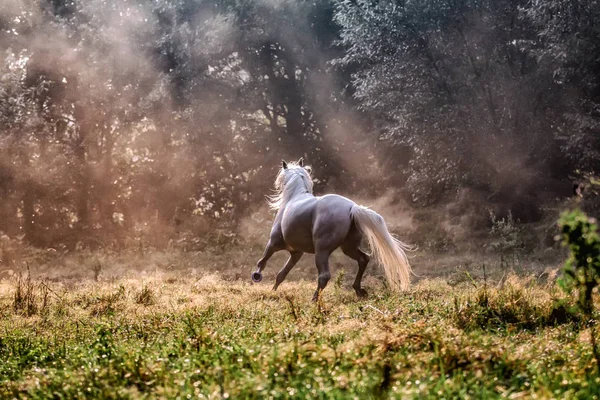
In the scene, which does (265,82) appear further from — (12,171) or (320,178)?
(12,171)

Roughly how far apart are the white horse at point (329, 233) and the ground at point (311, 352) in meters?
1.41

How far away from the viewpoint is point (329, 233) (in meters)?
9.91

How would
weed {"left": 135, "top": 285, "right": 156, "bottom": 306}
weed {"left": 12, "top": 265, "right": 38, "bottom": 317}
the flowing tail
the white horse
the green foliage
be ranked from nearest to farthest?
the green foliage, weed {"left": 12, "top": 265, "right": 38, "bottom": 317}, weed {"left": 135, "top": 285, "right": 156, "bottom": 306}, the flowing tail, the white horse

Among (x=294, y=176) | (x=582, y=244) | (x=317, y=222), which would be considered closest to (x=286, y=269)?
(x=317, y=222)

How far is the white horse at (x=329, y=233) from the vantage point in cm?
940

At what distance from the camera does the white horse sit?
9398 mm

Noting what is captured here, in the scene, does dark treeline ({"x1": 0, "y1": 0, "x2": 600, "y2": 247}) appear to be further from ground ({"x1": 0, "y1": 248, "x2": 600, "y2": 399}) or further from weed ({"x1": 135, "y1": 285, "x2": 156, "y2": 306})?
ground ({"x1": 0, "y1": 248, "x2": 600, "y2": 399})

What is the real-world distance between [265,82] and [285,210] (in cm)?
1440

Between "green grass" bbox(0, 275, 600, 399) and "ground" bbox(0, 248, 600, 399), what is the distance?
13mm

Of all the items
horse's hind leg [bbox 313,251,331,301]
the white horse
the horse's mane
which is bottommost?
horse's hind leg [bbox 313,251,331,301]

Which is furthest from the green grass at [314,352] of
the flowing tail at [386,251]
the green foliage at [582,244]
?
the flowing tail at [386,251]

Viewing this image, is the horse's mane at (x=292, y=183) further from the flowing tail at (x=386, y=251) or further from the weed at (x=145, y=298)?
the weed at (x=145, y=298)

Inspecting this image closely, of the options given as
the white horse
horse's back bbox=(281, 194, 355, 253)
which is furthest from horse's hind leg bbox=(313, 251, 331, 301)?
horse's back bbox=(281, 194, 355, 253)

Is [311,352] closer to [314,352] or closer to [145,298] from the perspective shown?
[314,352]
